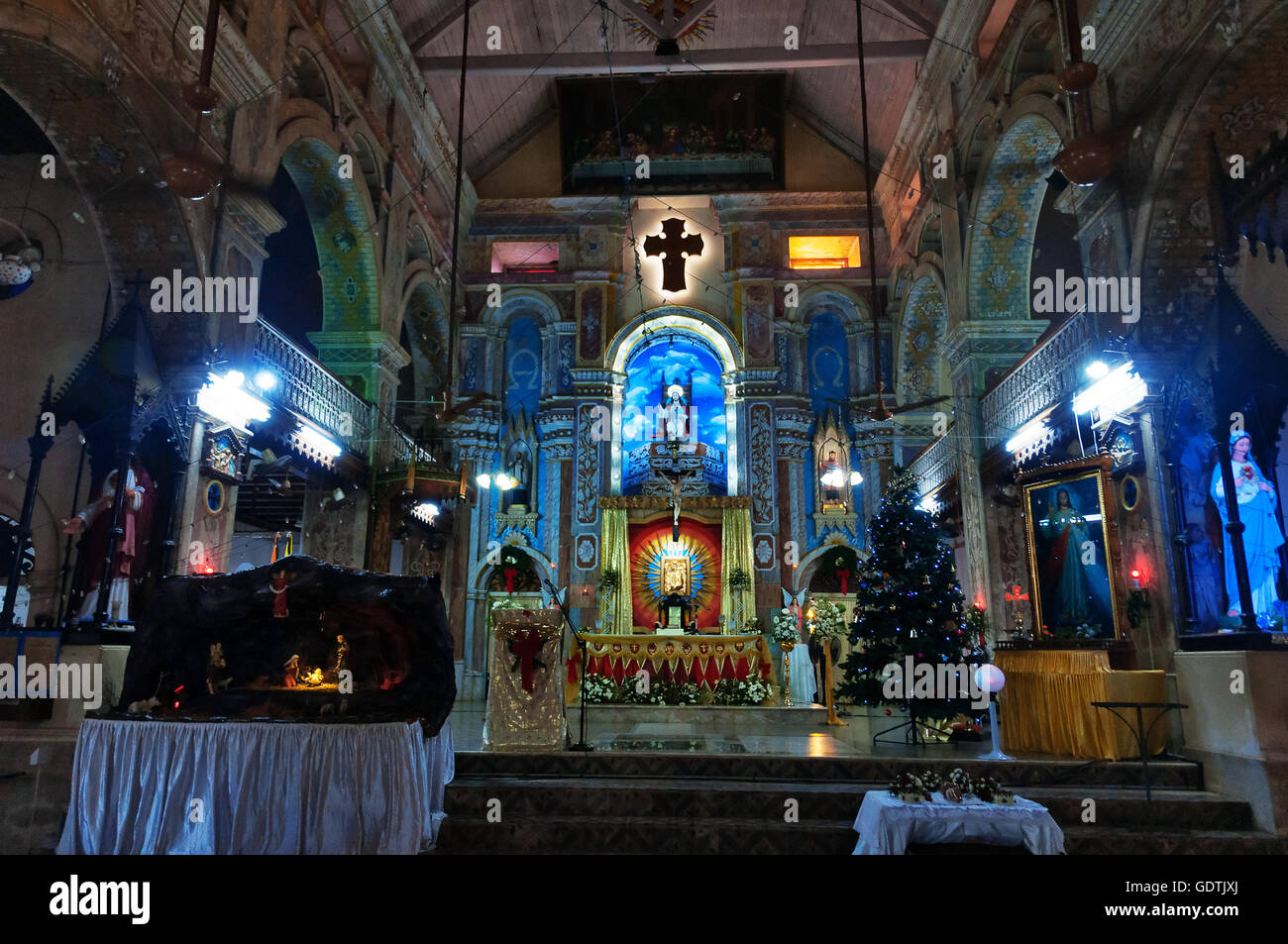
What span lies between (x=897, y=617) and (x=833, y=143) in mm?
14417

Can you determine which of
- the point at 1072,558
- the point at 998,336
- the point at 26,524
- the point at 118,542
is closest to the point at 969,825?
the point at 1072,558

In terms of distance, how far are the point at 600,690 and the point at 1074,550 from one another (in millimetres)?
6706

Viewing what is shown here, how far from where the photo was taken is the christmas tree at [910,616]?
9.44 m

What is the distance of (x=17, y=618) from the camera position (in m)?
10.6

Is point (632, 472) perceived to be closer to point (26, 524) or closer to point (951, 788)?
point (26, 524)

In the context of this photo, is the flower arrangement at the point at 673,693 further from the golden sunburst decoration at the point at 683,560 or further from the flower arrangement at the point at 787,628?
the golden sunburst decoration at the point at 683,560

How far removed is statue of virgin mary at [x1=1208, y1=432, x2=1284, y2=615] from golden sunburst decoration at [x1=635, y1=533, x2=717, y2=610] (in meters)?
10.7

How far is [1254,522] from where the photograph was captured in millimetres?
8031

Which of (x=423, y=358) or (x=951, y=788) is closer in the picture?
(x=951, y=788)

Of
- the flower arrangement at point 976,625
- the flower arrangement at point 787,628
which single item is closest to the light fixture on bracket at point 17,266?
the flower arrangement at point 787,628

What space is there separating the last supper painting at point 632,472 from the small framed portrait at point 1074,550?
0.18ft

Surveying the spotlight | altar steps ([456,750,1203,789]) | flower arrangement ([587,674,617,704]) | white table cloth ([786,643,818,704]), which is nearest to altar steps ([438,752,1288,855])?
altar steps ([456,750,1203,789])
